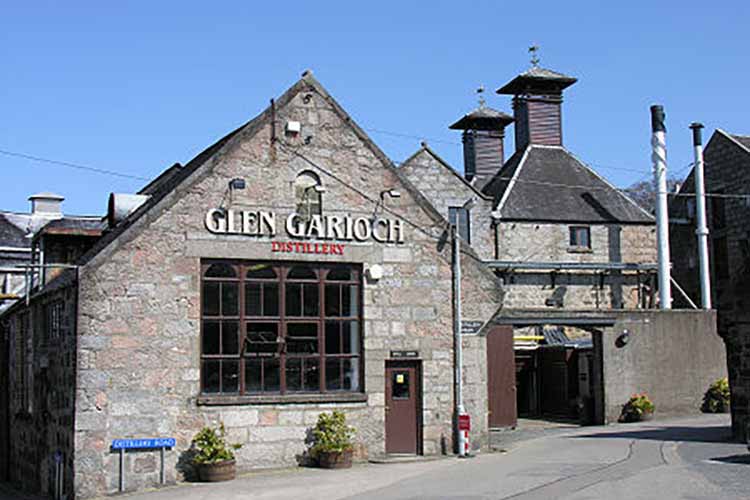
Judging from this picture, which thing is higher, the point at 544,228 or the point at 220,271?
the point at 544,228

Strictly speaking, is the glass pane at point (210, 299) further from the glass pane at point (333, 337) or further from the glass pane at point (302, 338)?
the glass pane at point (333, 337)

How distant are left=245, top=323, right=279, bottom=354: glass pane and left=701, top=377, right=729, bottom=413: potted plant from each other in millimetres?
15261

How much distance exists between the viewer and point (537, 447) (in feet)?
69.9

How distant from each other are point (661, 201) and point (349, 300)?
1975cm

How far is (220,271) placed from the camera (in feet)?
61.8

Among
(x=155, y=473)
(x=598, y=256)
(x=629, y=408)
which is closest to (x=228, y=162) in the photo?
(x=155, y=473)

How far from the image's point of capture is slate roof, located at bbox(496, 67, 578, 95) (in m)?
41.0

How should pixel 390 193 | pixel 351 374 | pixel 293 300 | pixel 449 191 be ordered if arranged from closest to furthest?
pixel 293 300 < pixel 351 374 < pixel 390 193 < pixel 449 191

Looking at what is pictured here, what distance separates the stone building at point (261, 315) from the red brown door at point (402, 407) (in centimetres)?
3

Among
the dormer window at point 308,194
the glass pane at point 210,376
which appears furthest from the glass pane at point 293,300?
the glass pane at point 210,376

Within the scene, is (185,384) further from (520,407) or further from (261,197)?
(520,407)

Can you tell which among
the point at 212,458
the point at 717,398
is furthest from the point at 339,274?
the point at 717,398

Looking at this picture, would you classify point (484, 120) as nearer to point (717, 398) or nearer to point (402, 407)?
point (717, 398)

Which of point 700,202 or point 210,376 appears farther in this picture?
point 700,202
